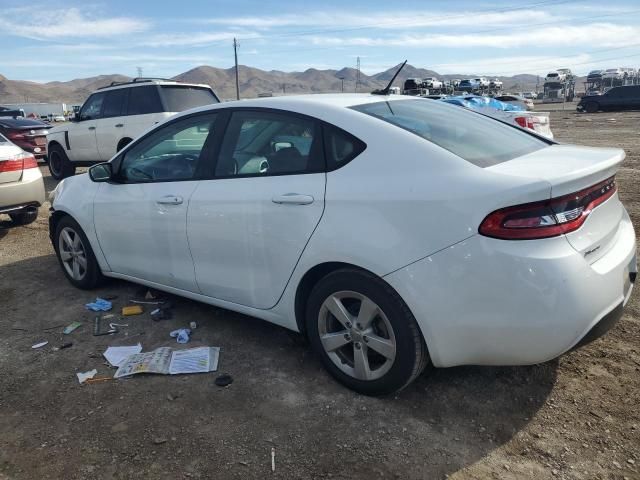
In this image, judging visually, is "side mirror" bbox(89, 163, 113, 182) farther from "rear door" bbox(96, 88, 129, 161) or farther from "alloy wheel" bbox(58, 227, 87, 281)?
"rear door" bbox(96, 88, 129, 161)

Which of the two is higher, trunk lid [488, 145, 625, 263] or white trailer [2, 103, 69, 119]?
trunk lid [488, 145, 625, 263]

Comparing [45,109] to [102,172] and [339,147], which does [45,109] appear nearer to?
[102,172]

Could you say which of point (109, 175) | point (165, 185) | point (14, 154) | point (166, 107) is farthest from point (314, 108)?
point (166, 107)

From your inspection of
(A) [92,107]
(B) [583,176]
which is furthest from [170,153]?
(A) [92,107]

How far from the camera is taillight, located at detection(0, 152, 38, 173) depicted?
6312 millimetres

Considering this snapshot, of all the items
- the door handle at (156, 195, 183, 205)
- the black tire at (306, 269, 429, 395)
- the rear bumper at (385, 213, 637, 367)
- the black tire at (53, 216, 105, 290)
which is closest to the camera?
the rear bumper at (385, 213, 637, 367)

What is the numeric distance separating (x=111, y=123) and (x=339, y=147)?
27.2ft

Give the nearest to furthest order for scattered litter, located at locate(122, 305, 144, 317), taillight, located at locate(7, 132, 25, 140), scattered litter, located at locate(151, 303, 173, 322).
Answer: scattered litter, located at locate(151, 303, 173, 322) < scattered litter, located at locate(122, 305, 144, 317) < taillight, located at locate(7, 132, 25, 140)

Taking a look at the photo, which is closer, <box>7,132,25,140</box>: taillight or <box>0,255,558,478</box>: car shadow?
<box>0,255,558,478</box>: car shadow

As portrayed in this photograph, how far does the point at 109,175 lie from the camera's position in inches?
163

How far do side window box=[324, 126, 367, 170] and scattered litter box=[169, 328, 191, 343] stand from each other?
5.59 feet

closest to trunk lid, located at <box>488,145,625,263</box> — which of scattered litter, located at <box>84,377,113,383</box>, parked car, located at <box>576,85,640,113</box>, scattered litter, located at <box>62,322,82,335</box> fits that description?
scattered litter, located at <box>84,377,113,383</box>

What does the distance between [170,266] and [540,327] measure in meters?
2.54

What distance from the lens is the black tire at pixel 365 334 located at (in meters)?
2.60
